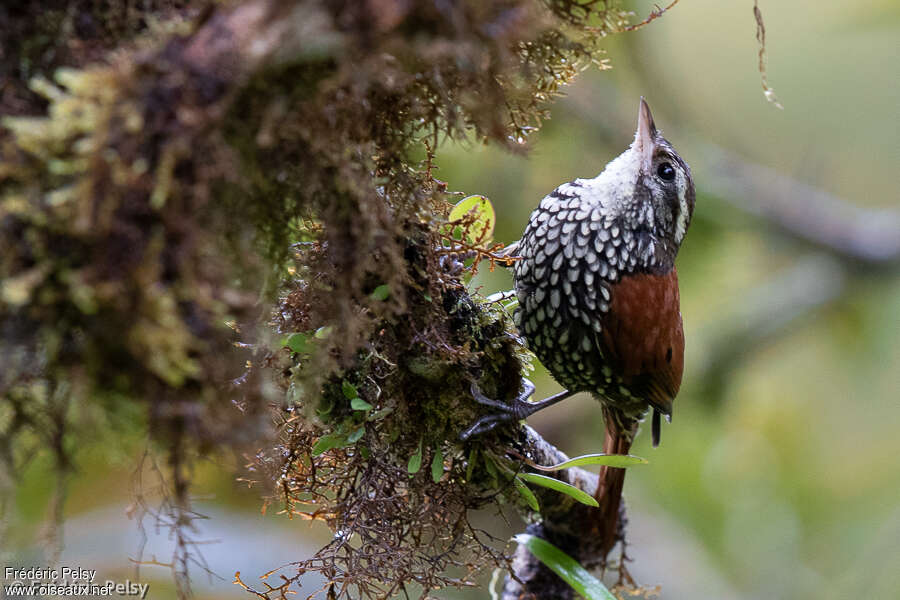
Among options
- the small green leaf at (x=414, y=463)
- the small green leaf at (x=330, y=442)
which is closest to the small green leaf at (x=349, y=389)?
the small green leaf at (x=330, y=442)

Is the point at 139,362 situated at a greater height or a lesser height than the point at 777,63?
lesser

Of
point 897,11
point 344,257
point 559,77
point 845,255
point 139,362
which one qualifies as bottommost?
point 139,362

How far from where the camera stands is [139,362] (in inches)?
44.2

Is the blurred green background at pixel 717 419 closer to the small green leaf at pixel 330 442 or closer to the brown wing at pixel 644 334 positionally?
the brown wing at pixel 644 334

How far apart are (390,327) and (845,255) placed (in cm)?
491

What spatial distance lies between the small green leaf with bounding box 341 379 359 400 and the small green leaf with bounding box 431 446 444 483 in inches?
11.1

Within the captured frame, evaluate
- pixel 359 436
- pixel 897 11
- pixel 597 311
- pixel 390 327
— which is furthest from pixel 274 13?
pixel 897 11

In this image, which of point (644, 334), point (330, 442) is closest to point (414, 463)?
point (330, 442)

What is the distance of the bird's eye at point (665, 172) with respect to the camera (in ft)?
7.95

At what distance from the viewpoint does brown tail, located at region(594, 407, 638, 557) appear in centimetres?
245

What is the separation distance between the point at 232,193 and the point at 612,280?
A: 1.32 m

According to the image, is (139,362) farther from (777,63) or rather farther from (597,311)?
(777,63)

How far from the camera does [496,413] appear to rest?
2.05 m

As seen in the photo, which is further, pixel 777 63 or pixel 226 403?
pixel 777 63
